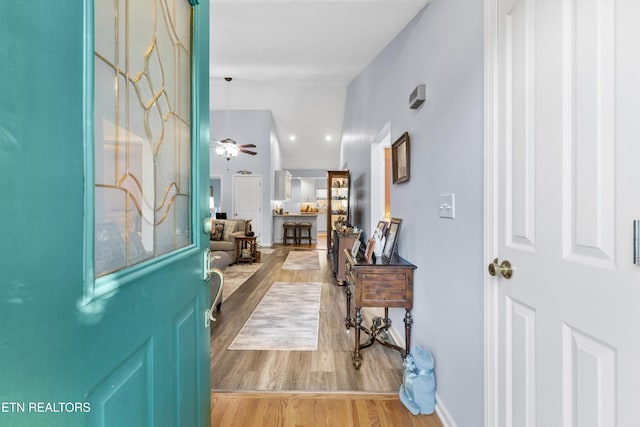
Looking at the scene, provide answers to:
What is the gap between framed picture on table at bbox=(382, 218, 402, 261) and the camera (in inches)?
92.0

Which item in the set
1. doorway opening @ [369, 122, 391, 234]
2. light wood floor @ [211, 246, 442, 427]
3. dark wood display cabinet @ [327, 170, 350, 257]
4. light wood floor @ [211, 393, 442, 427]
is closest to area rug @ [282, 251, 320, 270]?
dark wood display cabinet @ [327, 170, 350, 257]

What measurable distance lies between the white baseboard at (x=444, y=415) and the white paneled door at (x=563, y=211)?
368 millimetres

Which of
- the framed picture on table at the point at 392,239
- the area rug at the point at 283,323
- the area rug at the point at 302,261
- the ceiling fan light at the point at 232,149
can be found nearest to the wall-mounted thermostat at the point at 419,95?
the framed picture on table at the point at 392,239

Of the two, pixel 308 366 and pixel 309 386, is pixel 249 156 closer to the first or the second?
pixel 308 366

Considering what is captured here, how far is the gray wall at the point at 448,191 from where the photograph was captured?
134 cm

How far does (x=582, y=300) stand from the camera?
814mm

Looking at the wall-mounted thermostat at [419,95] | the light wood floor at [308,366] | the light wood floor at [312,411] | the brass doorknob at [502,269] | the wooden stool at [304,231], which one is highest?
the wall-mounted thermostat at [419,95]

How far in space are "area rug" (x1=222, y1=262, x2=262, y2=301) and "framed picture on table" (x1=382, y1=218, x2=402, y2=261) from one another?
2.38 meters

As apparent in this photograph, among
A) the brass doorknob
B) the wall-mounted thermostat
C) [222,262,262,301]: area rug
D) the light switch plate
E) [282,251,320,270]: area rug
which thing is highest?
the wall-mounted thermostat

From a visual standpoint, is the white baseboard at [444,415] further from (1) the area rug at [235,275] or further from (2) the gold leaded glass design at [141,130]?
(1) the area rug at [235,275]

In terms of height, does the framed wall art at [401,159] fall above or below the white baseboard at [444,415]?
above

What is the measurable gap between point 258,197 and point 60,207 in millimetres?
8372

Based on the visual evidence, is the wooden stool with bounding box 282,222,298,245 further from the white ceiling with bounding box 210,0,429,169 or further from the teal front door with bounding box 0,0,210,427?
the teal front door with bounding box 0,0,210,427

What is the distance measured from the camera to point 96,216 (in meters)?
0.61
